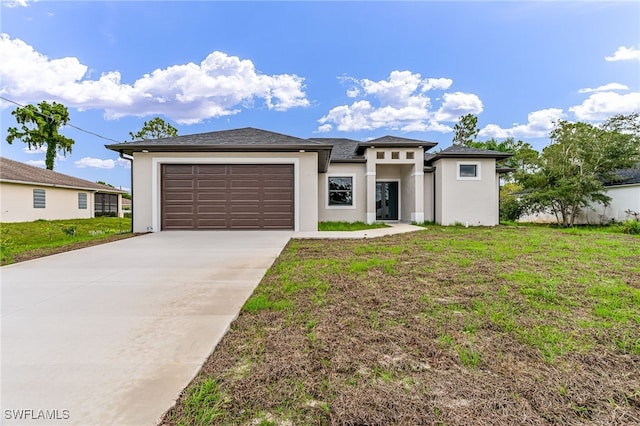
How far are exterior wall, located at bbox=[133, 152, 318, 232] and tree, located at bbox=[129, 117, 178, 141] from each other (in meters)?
24.1

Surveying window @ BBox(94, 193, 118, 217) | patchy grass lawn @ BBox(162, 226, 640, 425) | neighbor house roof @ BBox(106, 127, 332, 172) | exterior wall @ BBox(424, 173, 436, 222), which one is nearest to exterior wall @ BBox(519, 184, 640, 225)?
exterior wall @ BBox(424, 173, 436, 222)

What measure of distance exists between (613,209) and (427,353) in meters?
18.8

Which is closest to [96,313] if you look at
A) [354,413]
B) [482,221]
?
[354,413]

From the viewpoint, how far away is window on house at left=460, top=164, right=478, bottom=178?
44.8 feet

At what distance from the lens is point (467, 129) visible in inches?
1219

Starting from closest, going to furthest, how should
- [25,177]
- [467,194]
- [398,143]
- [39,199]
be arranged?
[398,143] < [467,194] < [25,177] < [39,199]

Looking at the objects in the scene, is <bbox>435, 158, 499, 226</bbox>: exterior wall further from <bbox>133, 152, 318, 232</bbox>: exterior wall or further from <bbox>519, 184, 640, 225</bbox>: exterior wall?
<bbox>133, 152, 318, 232</bbox>: exterior wall

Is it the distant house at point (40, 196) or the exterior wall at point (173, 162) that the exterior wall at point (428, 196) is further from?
the distant house at point (40, 196)

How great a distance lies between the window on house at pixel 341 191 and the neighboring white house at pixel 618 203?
11405 mm

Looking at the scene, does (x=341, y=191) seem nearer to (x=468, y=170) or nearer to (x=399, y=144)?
(x=399, y=144)

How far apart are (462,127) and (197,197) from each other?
29.3 metres

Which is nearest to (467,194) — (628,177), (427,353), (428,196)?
(428,196)

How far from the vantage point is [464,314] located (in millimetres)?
3090

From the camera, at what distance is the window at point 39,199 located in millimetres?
17703
